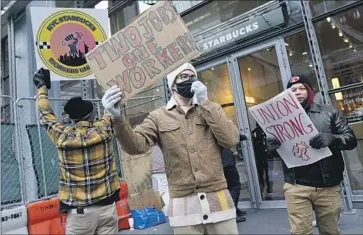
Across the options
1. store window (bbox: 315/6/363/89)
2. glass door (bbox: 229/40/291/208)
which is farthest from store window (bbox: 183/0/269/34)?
store window (bbox: 315/6/363/89)

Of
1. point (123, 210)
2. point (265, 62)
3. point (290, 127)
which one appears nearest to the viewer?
point (290, 127)

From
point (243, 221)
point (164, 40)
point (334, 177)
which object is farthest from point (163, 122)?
point (243, 221)

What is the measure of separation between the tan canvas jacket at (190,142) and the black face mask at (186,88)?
10 cm

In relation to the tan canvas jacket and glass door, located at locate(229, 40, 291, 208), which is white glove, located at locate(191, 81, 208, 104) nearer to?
the tan canvas jacket

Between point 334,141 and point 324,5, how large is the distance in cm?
355

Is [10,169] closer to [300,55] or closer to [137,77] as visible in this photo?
[137,77]

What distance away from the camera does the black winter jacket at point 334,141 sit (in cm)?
254

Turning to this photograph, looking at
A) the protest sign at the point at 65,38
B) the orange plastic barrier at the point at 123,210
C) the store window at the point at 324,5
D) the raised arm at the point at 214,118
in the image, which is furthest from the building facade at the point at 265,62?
the raised arm at the point at 214,118

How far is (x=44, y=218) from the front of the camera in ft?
14.7

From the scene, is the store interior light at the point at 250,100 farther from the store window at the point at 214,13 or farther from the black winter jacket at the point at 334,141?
the black winter jacket at the point at 334,141

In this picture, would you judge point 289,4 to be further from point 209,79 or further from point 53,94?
point 53,94

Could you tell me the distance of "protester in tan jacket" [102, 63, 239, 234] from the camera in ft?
6.26

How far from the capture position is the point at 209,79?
6.41 m

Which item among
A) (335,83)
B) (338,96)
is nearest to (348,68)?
(335,83)
